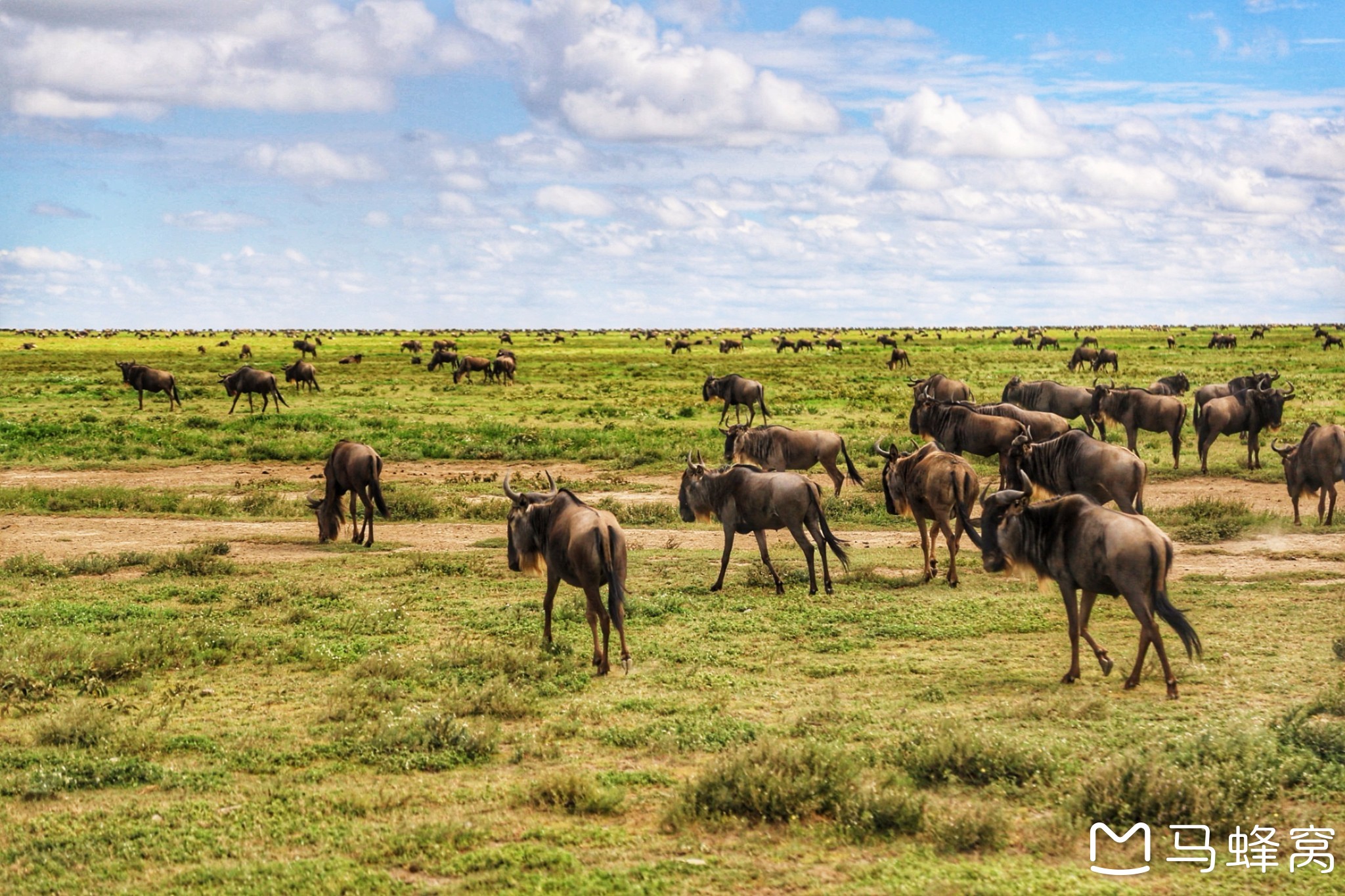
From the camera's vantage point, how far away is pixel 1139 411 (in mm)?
25141

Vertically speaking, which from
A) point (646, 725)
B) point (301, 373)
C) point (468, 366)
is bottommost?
point (646, 725)

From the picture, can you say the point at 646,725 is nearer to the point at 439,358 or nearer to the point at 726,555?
the point at 726,555

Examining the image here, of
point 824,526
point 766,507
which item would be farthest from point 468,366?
point 824,526

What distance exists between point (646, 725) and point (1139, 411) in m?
19.4

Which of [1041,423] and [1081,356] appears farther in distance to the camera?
[1081,356]

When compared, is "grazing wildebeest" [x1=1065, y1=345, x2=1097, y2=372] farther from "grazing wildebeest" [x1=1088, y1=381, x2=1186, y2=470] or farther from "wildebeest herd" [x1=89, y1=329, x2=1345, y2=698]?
"grazing wildebeest" [x1=1088, y1=381, x2=1186, y2=470]

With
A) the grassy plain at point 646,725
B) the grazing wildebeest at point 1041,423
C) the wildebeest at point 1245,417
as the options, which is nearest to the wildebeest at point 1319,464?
the grassy plain at point 646,725

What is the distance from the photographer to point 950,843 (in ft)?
22.4

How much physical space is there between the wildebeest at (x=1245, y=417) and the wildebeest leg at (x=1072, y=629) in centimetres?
Result: 1538

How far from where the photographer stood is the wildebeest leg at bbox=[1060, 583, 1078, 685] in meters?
9.98

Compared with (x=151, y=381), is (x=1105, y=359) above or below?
above

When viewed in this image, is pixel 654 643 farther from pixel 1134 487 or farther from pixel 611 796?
pixel 1134 487

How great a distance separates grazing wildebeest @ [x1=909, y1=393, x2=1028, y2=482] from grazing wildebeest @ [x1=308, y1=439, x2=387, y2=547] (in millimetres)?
9769

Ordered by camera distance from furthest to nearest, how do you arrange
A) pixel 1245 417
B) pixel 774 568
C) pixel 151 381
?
pixel 151 381, pixel 1245 417, pixel 774 568
